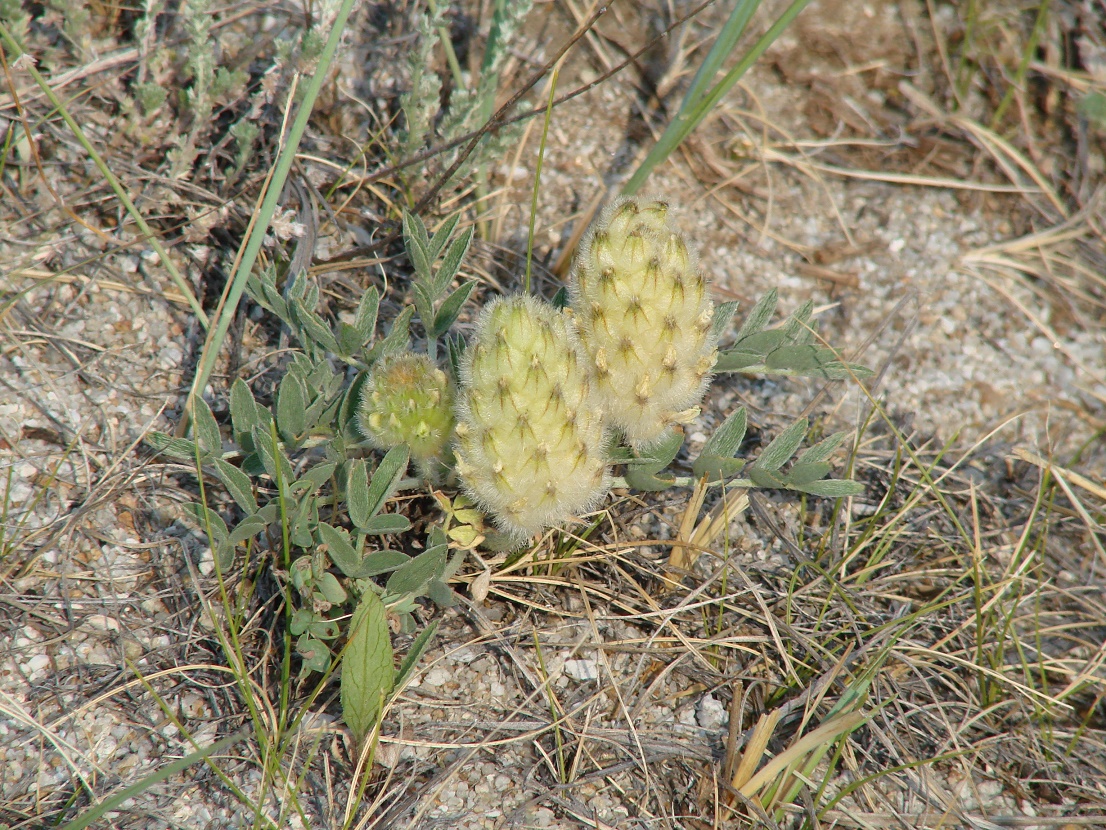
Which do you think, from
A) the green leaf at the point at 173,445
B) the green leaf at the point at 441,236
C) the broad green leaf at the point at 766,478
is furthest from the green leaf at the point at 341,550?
the broad green leaf at the point at 766,478

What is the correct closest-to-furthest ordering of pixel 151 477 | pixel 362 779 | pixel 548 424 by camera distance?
pixel 548 424, pixel 362 779, pixel 151 477

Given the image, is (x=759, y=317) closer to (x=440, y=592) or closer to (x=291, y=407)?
(x=440, y=592)

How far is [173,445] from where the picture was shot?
2289mm

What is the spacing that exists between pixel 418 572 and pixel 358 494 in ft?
0.79

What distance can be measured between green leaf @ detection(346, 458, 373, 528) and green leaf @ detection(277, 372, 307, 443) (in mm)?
212

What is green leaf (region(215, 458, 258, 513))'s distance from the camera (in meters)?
2.21

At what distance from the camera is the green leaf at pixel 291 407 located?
2.23 meters

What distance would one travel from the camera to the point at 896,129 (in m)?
3.89

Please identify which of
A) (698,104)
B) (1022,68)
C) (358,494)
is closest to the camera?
(358,494)

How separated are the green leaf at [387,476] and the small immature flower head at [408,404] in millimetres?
37

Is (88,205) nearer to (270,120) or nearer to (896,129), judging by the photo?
(270,120)

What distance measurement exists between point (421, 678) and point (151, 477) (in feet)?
3.18

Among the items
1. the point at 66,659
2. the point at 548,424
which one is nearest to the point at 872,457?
the point at 548,424

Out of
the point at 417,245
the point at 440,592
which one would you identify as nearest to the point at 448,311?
the point at 417,245
